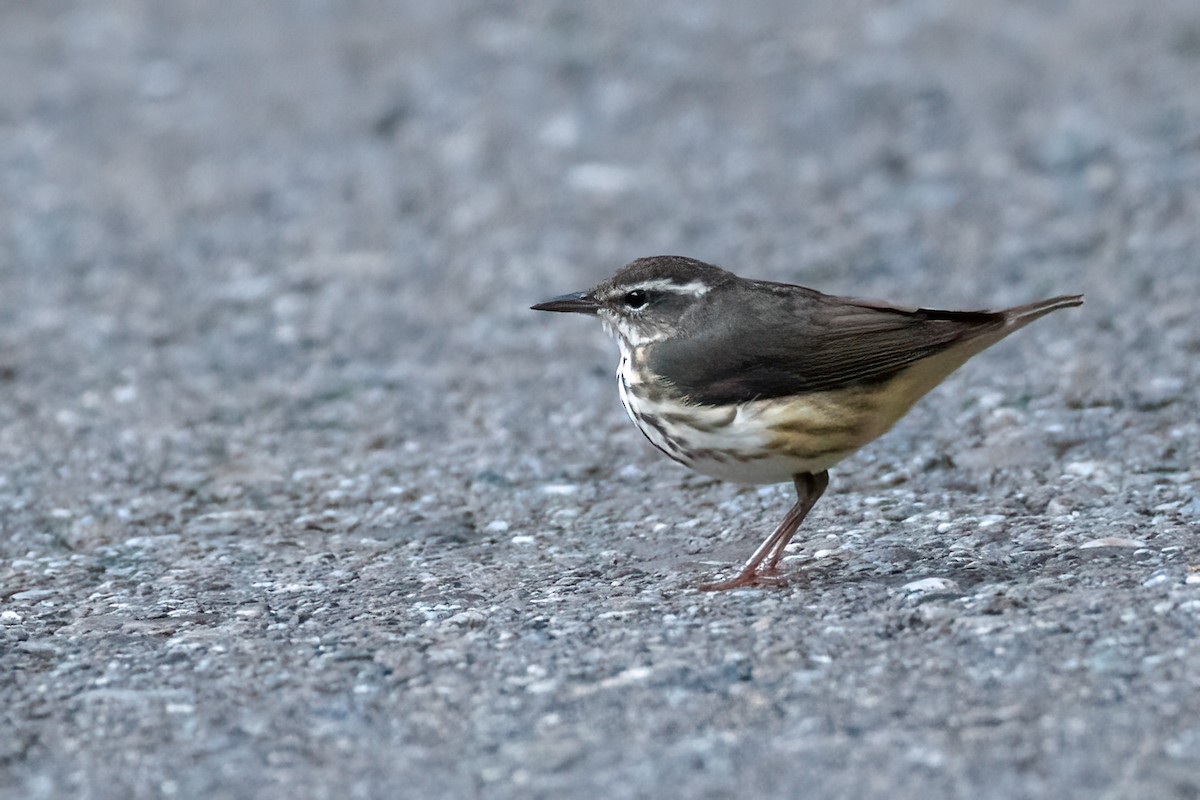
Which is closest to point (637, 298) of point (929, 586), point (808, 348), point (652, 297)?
point (652, 297)

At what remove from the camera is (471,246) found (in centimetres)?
1075

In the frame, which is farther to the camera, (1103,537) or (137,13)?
(137,13)

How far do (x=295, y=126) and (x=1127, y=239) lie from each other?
6314 millimetres

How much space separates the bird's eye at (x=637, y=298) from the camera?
20.9 ft

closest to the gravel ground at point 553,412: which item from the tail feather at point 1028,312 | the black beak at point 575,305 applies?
the tail feather at point 1028,312

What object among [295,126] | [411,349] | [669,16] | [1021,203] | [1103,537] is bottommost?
[1103,537]

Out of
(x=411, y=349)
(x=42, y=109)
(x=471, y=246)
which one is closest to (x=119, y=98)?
(x=42, y=109)

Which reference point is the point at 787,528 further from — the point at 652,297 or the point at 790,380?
the point at 652,297

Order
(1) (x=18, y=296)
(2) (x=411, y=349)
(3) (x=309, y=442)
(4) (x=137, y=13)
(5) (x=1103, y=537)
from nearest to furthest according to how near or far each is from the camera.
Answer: (5) (x=1103, y=537), (3) (x=309, y=442), (2) (x=411, y=349), (1) (x=18, y=296), (4) (x=137, y=13)

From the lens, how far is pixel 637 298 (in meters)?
6.39

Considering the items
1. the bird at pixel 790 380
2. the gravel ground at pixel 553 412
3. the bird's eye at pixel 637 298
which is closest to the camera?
the gravel ground at pixel 553 412

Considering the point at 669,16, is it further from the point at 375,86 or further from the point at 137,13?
the point at 137,13

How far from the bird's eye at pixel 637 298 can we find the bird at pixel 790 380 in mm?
285

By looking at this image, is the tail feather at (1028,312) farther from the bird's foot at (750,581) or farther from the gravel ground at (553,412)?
the bird's foot at (750,581)
